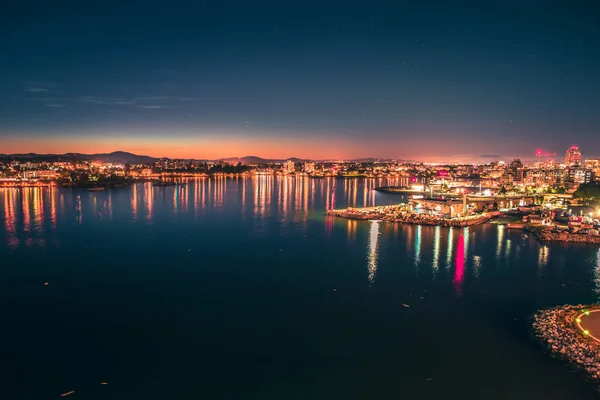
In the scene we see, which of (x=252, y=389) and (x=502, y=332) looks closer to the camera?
(x=252, y=389)

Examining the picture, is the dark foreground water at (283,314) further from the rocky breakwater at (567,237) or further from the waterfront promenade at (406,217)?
the waterfront promenade at (406,217)

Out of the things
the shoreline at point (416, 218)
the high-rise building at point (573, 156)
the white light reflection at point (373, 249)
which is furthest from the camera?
the high-rise building at point (573, 156)

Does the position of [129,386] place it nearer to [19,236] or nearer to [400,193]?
[19,236]

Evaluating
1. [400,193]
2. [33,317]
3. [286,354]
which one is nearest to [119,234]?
[33,317]

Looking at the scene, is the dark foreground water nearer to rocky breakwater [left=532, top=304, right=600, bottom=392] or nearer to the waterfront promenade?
rocky breakwater [left=532, top=304, right=600, bottom=392]

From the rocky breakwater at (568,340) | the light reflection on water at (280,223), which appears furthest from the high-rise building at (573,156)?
the rocky breakwater at (568,340)

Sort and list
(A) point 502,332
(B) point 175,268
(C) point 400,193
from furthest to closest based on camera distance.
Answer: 1. (C) point 400,193
2. (B) point 175,268
3. (A) point 502,332

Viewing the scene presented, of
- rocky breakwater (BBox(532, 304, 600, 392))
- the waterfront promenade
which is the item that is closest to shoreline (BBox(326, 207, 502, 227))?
the waterfront promenade

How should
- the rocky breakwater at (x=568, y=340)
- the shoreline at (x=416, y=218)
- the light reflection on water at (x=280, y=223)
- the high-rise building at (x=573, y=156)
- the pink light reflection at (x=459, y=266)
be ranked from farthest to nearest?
the high-rise building at (x=573, y=156) < the shoreline at (x=416, y=218) < the light reflection on water at (x=280, y=223) < the pink light reflection at (x=459, y=266) < the rocky breakwater at (x=568, y=340)
